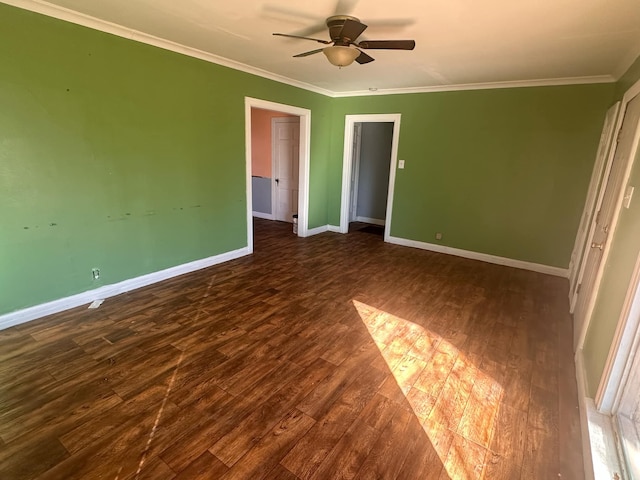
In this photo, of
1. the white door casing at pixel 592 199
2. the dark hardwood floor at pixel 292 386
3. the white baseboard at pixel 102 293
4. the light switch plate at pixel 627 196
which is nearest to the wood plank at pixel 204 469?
the dark hardwood floor at pixel 292 386

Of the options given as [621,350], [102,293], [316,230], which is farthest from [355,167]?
[621,350]

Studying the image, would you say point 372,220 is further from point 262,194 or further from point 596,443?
point 596,443

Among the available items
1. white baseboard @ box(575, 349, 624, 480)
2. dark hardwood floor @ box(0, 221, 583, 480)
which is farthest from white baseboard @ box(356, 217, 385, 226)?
white baseboard @ box(575, 349, 624, 480)

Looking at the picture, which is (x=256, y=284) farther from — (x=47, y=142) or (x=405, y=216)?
(x=405, y=216)

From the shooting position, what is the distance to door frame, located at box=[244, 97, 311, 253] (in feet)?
14.2

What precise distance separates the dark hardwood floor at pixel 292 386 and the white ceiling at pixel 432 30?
2476 millimetres

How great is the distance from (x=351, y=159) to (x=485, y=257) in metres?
2.78

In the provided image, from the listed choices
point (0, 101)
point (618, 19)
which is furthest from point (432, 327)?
point (0, 101)

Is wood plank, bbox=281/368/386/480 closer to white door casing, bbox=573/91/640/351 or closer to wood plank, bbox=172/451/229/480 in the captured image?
wood plank, bbox=172/451/229/480

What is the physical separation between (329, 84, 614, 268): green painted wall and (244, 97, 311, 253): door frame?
1023 mm

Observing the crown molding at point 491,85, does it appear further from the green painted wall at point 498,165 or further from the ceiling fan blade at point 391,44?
the ceiling fan blade at point 391,44

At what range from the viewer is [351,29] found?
2.26m

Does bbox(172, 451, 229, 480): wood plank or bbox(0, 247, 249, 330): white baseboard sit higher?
bbox(0, 247, 249, 330): white baseboard

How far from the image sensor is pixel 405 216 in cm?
544
